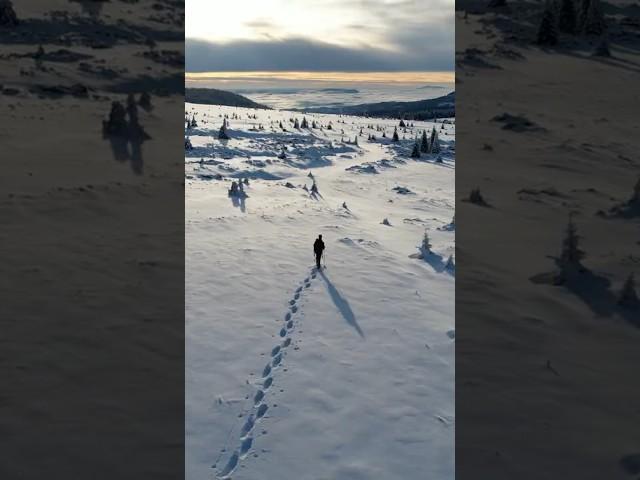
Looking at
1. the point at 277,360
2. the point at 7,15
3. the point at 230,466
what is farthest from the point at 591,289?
the point at 7,15

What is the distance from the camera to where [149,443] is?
6.04 m

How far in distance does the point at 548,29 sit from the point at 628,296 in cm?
649

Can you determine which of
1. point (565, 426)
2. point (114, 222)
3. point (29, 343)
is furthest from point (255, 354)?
point (114, 222)

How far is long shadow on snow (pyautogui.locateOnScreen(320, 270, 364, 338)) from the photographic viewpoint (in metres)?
9.22

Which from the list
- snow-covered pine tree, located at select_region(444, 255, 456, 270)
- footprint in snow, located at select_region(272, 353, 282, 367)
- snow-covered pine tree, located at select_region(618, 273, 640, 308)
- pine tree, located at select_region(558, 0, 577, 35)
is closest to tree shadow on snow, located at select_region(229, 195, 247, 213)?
snow-covered pine tree, located at select_region(444, 255, 456, 270)

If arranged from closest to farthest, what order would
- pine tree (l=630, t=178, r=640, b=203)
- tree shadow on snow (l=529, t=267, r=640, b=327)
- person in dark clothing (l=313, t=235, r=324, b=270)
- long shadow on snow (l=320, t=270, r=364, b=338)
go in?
tree shadow on snow (l=529, t=267, r=640, b=327)
long shadow on snow (l=320, t=270, r=364, b=338)
pine tree (l=630, t=178, r=640, b=203)
person in dark clothing (l=313, t=235, r=324, b=270)

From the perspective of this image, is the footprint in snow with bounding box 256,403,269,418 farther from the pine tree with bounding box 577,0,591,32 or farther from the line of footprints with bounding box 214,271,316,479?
the pine tree with bounding box 577,0,591,32

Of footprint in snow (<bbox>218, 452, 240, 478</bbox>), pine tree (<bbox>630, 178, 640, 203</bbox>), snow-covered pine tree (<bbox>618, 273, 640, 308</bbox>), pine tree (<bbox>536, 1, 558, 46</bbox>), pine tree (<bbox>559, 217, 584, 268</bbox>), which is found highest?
pine tree (<bbox>536, 1, 558, 46</bbox>)

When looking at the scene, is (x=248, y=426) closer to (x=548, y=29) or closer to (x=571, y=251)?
(x=571, y=251)

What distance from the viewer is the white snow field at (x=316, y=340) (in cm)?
607

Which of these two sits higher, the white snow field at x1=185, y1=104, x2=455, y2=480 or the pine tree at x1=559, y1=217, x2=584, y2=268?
the pine tree at x1=559, y1=217, x2=584, y2=268

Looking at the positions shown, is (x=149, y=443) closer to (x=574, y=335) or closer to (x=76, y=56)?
(x=574, y=335)

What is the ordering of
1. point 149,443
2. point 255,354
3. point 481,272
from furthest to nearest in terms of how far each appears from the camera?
point 481,272
point 255,354
point 149,443

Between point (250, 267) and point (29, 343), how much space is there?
5.13 meters
